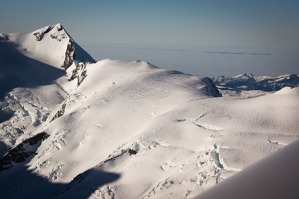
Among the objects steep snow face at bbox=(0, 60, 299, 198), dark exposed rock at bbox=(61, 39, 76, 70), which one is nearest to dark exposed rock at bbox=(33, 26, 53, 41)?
dark exposed rock at bbox=(61, 39, 76, 70)

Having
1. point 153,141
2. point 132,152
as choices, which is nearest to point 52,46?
point 132,152

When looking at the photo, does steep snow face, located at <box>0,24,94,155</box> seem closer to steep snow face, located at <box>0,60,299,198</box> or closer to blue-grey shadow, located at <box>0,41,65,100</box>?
blue-grey shadow, located at <box>0,41,65,100</box>

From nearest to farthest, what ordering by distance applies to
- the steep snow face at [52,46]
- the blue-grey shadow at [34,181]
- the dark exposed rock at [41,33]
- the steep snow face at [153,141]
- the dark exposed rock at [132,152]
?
the steep snow face at [153,141]
the blue-grey shadow at [34,181]
the dark exposed rock at [132,152]
the steep snow face at [52,46]
the dark exposed rock at [41,33]

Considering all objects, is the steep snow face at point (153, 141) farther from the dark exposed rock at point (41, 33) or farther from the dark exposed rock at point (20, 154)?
the dark exposed rock at point (41, 33)

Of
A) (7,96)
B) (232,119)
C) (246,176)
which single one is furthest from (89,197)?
(7,96)

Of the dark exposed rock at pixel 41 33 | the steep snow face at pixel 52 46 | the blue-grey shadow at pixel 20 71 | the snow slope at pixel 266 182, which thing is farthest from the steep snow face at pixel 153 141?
the dark exposed rock at pixel 41 33

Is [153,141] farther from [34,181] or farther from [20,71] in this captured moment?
[20,71]

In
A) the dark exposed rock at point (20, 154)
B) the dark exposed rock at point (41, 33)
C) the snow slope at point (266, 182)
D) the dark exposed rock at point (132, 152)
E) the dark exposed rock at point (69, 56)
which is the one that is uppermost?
the snow slope at point (266, 182)
